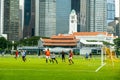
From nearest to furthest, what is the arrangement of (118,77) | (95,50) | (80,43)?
(118,77), (95,50), (80,43)

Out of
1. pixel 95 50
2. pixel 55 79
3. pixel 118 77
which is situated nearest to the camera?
pixel 118 77

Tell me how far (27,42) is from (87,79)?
175095mm

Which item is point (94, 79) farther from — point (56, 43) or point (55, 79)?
point (56, 43)

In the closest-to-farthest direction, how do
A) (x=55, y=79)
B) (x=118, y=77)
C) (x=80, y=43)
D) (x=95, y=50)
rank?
1. (x=118, y=77)
2. (x=55, y=79)
3. (x=95, y=50)
4. (x=80, y=43)

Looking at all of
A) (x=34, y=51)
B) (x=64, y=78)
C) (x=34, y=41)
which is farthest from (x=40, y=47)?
(x=64, y=78)

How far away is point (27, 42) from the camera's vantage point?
195 metres

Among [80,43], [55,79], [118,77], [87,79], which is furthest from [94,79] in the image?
[80,43]

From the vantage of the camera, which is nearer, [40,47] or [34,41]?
[40,47]

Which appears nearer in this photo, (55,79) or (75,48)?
(55,79)

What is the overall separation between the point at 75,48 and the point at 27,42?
85.4 feet

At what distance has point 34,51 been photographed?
584 ft

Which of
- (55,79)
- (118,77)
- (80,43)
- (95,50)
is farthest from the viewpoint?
(80,43)

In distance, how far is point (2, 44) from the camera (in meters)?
172

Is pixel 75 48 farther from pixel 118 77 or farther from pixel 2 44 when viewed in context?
pixel 118 77
